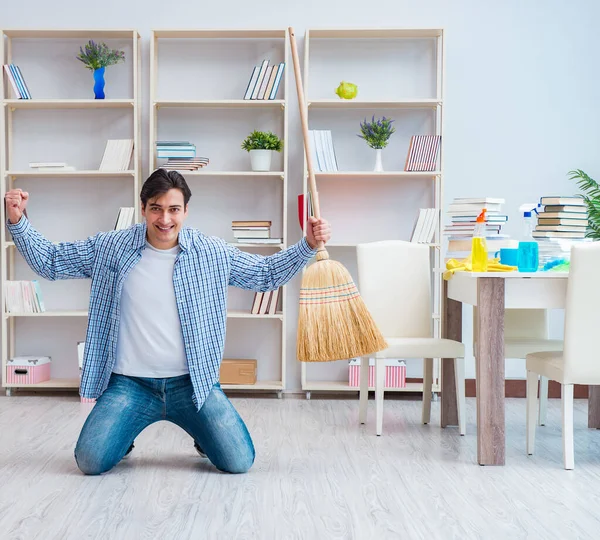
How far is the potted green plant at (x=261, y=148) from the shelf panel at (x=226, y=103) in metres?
0.17

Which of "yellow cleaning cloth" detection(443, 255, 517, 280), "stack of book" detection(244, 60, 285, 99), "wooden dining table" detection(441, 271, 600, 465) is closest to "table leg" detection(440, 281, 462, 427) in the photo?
"yellow cleaning cloth" detection(443, 255, 517, 280)

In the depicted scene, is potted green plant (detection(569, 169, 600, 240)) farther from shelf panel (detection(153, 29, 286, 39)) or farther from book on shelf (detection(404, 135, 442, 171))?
shelf panel (detection(153, 29, 286, 39))

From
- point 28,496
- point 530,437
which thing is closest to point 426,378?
point 530,437

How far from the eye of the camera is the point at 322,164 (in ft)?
14.7

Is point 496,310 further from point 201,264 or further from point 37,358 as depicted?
point 37,358

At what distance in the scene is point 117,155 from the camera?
14.9 feet

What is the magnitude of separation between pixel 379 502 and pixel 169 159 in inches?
104

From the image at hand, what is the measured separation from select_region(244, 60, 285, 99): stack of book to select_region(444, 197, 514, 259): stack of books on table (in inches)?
53.2

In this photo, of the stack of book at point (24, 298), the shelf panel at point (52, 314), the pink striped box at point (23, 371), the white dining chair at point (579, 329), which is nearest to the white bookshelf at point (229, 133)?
the shelf panel at point (52, 314)

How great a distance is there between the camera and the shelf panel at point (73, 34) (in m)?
A: 4.50

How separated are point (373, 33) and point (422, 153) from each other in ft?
2.47

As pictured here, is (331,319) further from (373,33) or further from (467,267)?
(373,33)

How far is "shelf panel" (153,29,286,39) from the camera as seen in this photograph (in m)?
4.48

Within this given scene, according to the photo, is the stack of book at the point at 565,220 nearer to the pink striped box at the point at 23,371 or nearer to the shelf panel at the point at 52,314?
the shelf panel at the point at 52,314
